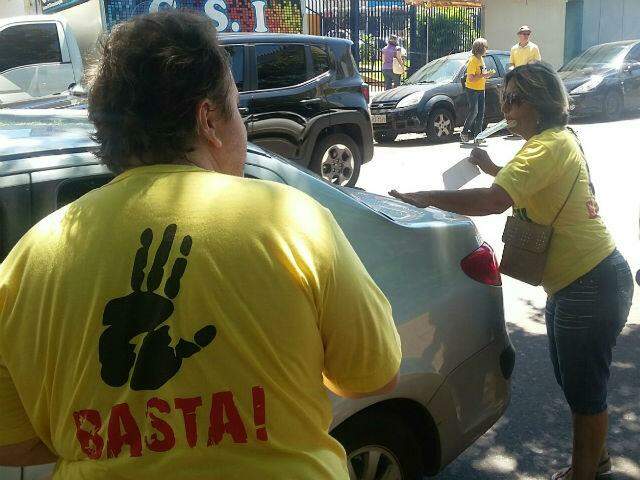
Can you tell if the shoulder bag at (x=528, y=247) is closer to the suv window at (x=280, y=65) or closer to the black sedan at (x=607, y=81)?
the suv window at (x=280, y=65)

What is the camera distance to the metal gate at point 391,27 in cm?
2034

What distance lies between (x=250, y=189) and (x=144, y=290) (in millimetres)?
235

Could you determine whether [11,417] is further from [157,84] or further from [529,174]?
[529,174]

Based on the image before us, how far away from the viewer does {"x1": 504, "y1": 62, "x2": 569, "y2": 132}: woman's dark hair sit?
2.84 meters

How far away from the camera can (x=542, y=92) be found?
2844mm

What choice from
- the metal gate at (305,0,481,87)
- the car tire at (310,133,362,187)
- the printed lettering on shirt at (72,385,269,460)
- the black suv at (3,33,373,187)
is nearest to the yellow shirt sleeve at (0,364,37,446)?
the printed lettering on shirt at (72,385,269,460)

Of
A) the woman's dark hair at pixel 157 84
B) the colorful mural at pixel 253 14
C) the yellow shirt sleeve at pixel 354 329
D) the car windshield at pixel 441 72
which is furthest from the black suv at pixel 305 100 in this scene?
the colorful mural at pixel 253 14

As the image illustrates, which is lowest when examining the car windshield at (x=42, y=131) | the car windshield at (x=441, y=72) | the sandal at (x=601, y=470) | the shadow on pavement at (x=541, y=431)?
the shadow on pavement at (x=541, y=431)

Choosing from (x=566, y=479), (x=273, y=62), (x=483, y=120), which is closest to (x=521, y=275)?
(x=566, y=479)

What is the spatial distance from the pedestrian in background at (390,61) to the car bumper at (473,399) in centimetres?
1687

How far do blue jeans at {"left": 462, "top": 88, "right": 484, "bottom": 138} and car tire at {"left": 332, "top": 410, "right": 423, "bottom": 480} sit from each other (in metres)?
11.4

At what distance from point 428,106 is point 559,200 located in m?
11.0

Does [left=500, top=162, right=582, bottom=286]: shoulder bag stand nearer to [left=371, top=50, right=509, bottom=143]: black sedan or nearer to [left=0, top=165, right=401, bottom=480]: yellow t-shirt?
[left=0, top=165, right=401, bottom=480]: yellow t-shirt

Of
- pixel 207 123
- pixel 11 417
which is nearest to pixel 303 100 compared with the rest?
pixel 207 123
